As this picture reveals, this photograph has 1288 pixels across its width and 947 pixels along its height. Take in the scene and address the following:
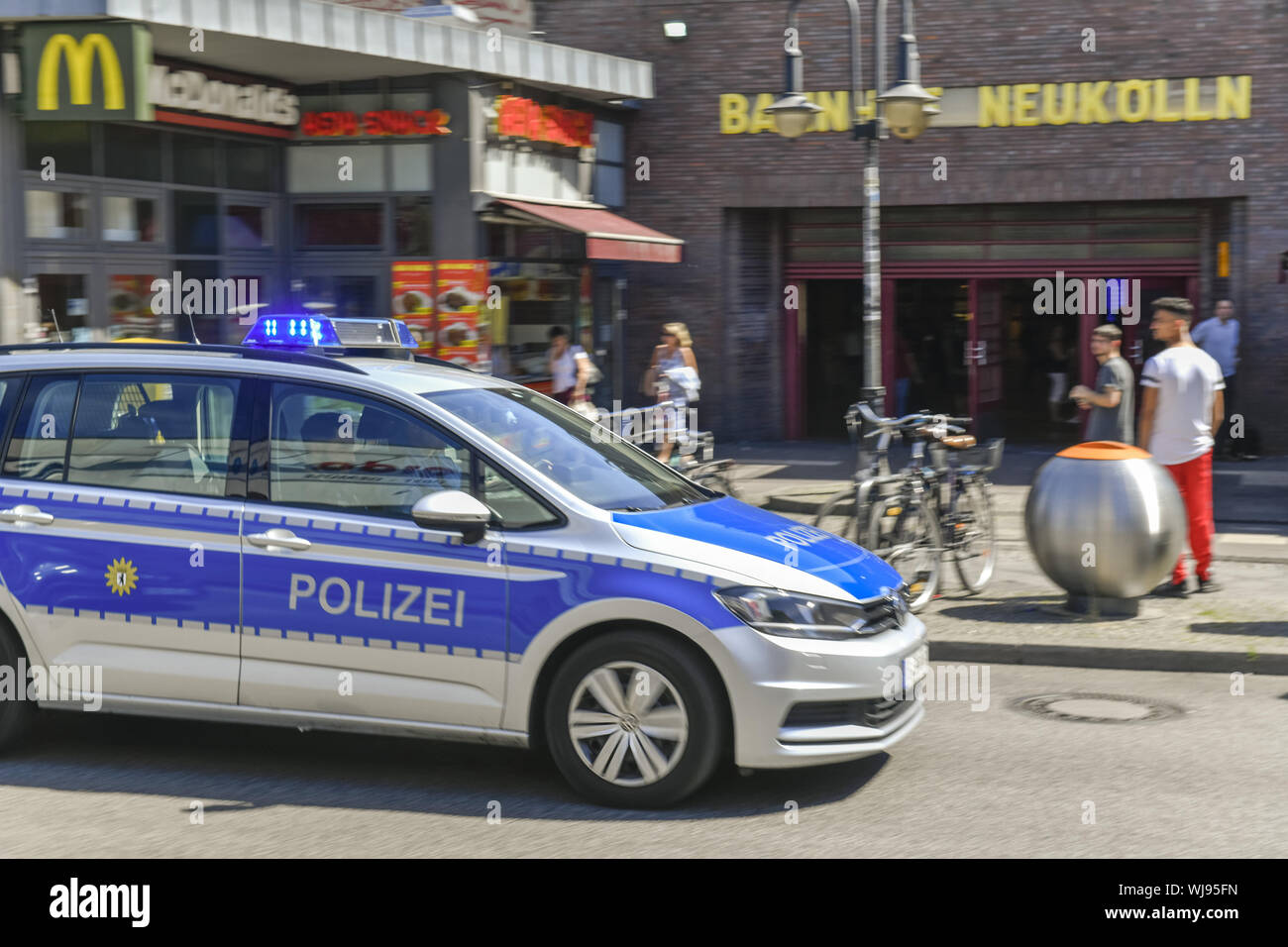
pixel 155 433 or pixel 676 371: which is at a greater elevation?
pixel 676 371

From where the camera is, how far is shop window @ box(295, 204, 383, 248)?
1847cm

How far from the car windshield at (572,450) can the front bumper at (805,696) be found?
839 millimetres

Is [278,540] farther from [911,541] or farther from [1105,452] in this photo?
[1105,452]

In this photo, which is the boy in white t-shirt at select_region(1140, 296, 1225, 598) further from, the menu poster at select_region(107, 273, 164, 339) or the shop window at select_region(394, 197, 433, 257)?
the menu poster at select_region(107, 273, 164, 339)

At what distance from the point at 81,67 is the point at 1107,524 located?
381 inches

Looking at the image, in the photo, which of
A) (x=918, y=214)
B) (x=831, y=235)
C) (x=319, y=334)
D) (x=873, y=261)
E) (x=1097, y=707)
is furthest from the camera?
(x=831, y=235)

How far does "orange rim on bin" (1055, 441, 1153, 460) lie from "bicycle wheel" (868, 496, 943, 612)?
957mm

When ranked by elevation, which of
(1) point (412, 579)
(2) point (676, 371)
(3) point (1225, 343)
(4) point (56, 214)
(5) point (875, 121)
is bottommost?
(1) point (412, 579)

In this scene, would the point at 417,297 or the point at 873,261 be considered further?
the point at 417,297

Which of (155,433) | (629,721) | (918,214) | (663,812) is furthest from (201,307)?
(663,812)

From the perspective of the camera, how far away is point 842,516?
9781 millimetres

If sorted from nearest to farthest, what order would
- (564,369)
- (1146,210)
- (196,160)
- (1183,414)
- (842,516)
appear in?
1. (842,516)
2. (1183,414)
3. (196,160)
4. (564,369)
5. (1146,210)

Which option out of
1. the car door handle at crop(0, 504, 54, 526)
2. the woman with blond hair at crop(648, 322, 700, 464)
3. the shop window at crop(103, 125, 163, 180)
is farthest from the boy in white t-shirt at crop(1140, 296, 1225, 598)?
the shop window at crop(103, 125, 163, 180)

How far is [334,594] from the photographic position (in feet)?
19.8
